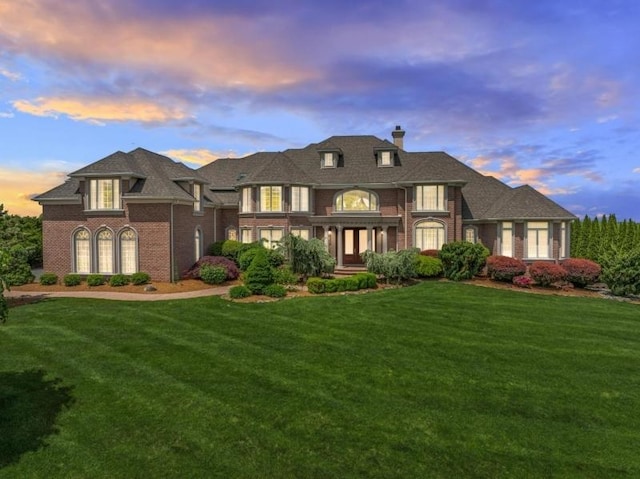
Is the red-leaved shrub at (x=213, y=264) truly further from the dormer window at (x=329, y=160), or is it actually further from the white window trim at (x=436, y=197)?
the white window trim at (x=436, y=197)

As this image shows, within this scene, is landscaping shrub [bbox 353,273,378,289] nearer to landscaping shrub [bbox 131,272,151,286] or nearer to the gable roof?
the gable roof

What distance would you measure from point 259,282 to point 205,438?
1246 centimetres

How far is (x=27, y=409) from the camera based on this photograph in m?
8.24

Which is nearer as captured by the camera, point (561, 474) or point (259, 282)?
point (561, 474)

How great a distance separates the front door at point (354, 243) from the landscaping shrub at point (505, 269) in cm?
1093

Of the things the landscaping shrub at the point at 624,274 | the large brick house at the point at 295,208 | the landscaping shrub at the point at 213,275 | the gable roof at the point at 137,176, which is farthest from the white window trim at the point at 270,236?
the landscaping shrub at the point at 624,274

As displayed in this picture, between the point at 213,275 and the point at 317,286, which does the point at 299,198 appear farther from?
the point at 317,286

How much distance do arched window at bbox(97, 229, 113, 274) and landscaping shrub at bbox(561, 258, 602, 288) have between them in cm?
2804

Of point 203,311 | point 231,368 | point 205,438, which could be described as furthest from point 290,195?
point 205,438

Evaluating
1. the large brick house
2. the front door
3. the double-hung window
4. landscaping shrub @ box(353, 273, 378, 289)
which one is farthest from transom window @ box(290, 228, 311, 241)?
landscaping shrub @ box(353, 273, 378, 289)

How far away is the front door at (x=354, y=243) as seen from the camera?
32.1 meters

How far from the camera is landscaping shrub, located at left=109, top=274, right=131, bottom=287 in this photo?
2242 cm

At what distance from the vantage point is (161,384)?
9.30 meters

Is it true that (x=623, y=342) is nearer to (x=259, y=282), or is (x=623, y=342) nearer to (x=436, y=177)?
(x=259, y=282)
